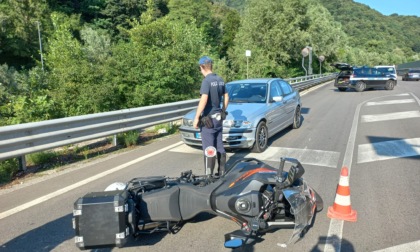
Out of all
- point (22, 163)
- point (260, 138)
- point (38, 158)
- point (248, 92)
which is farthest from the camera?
point (248, 92)

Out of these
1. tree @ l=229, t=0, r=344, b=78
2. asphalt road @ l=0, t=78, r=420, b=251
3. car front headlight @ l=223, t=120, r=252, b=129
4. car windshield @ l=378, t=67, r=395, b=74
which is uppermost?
tree @ l=229, t=0, r=344, b=78

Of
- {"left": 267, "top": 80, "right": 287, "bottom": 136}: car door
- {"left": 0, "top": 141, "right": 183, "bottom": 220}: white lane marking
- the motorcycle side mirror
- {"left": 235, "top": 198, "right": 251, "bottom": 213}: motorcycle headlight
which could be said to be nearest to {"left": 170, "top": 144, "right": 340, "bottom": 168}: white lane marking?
{"left": 267, "top": 80, "right": 287, "bottom": 136}: car door

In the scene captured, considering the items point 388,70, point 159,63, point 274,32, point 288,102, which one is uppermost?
point 274,32

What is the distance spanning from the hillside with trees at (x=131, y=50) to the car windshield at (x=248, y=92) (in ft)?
14.2

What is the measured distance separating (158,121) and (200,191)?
19.7 feet

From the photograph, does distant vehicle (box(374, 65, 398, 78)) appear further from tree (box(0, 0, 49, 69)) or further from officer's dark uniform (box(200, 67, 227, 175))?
tree (box(0, 0, 49, 69))

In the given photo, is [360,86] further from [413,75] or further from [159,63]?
[413,75]

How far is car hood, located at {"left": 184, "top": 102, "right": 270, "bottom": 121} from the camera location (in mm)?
7031

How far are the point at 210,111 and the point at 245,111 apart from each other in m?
2.30

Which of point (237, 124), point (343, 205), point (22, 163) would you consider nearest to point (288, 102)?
point (237, 124)

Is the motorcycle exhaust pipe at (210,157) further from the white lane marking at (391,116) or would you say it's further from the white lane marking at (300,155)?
the white lane marking at (391,116)

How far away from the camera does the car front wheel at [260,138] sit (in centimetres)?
704

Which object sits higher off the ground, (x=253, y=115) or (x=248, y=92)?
(x=248, y=92)

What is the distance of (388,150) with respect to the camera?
7227 millimetres
